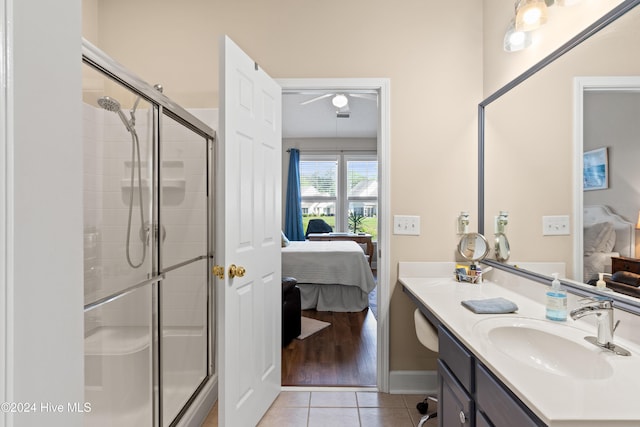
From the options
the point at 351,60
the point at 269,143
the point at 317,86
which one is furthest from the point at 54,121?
the point at 351,60

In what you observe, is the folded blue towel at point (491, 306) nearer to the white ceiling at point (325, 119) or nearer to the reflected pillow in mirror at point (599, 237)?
the reflected pillow in mirror at point (599, 237)

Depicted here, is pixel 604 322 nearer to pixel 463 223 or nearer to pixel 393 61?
pixel 463 223

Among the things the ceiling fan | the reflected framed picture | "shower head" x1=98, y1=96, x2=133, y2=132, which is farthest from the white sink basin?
the ceiling fan

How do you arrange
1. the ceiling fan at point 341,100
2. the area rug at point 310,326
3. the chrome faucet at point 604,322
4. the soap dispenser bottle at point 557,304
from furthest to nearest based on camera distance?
the ceiling fan at point 341,100, the area rug at point 310,326, the soap dispenser bottle at point 557,304, the chrome faucet at point 604,322

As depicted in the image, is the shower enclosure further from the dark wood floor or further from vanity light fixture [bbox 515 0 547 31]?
vanity light fixture [bbox 515 0 547 31]

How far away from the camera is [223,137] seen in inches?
57.8

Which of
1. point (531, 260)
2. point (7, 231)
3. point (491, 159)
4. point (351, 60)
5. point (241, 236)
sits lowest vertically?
point (531, 260)

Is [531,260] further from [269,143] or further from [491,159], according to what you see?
[269,143]

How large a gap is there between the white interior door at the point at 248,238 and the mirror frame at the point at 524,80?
1.37 meters

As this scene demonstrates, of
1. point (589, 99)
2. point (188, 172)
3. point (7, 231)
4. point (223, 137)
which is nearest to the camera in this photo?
point (7, 231)

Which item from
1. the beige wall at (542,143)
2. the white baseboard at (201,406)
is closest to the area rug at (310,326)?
the white baseboard at (201,406)

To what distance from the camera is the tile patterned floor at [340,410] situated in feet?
5.98

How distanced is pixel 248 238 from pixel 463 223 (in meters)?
1.44

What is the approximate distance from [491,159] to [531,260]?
2.30ft
